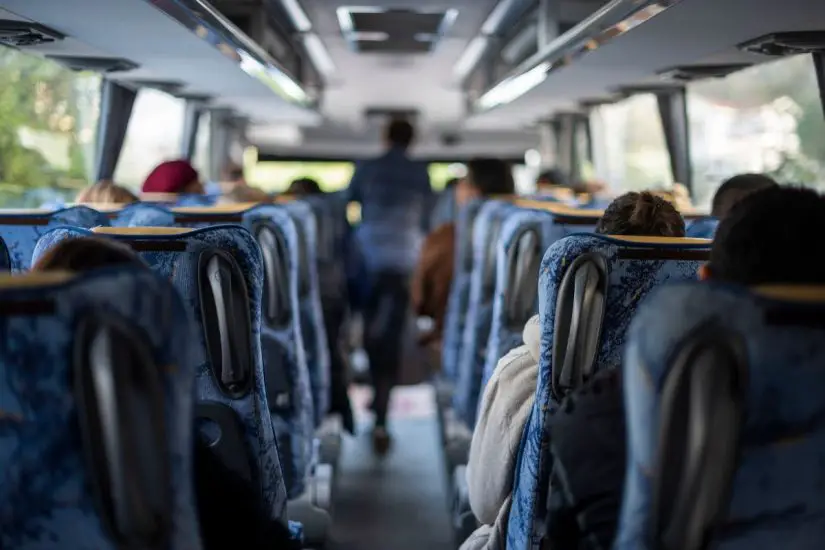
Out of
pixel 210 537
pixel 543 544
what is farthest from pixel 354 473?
pixel 210 537

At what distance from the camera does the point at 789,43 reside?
4387mm

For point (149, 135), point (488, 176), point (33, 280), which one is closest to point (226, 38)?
point (488, 176)

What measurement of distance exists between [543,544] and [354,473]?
3908 millimetres

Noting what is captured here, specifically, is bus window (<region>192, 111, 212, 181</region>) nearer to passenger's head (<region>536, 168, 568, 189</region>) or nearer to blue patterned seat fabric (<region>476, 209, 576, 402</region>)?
passenger's head (<region>536, 168, 568, 189</region>)

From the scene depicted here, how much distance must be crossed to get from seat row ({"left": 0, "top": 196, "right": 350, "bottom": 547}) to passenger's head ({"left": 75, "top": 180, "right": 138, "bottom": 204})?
0.86 metres

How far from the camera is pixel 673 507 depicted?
58.0 inches

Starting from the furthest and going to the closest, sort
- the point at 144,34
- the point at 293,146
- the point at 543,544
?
the point at 293,146, the point at 144,34, the point at 543,544

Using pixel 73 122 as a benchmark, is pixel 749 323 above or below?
below

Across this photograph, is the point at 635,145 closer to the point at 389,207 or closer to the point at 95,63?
the point at 389,207

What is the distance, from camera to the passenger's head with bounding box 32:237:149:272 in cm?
169

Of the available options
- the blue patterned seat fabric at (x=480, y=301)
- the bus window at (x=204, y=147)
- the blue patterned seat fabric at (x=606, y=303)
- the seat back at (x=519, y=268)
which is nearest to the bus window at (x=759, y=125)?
the blue patterned seat fabric at (x=480, y=301)

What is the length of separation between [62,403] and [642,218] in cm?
179

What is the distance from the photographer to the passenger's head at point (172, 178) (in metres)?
5.99

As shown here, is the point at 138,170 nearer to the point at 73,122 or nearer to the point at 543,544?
the point at 73,122
